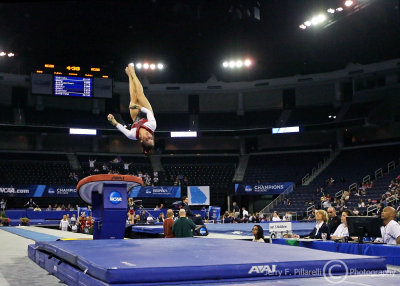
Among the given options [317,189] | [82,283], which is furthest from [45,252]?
[317,189]

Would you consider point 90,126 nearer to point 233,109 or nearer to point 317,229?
point 233,109

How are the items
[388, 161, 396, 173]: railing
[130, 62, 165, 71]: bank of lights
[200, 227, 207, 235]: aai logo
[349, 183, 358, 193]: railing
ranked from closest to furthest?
[200, 227, 207, 235]: aai logo
[349, 183, 358, 193]: railing
[388, 161, 396, 173]: railing
[130, 62, 165, 71]: bank of lights

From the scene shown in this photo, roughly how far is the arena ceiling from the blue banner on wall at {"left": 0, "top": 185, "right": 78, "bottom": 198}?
27.8 feet

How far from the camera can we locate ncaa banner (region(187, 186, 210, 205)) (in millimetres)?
28609

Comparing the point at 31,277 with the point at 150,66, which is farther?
the point at 150,66

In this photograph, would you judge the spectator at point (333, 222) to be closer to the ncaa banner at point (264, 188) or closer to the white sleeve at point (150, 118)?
the white sleeve at point (150, 118)

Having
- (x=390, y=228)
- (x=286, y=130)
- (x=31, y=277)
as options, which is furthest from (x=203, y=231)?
(x=286, y=130)

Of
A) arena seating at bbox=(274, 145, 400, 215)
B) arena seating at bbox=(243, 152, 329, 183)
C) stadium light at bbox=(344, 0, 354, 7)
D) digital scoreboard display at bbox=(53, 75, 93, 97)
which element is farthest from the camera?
arena seating at bbox=(243, 152, 329, 183)

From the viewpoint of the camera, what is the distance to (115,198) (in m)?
7.80

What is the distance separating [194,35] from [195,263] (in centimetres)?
2196

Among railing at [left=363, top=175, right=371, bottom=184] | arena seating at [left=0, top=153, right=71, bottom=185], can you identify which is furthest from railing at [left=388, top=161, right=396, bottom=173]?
arena seating at [left=0, top=153, right=71, bottom=185]

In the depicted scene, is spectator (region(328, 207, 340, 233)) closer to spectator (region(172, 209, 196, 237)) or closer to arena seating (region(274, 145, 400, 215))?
spectator (region(172, 209, 196, 237))

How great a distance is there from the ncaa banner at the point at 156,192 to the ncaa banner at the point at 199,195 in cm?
147

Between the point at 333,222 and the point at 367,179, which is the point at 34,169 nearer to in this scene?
the point at 367,179
